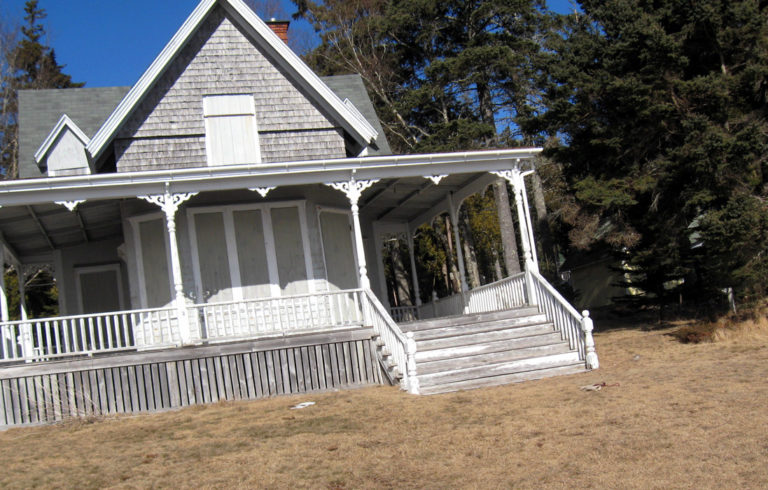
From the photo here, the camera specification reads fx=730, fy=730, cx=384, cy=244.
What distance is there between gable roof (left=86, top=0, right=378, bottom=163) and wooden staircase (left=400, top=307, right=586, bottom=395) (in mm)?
4874

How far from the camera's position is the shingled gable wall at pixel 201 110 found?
15242 mm

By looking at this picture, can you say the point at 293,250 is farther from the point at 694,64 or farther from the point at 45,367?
the point at 694,64

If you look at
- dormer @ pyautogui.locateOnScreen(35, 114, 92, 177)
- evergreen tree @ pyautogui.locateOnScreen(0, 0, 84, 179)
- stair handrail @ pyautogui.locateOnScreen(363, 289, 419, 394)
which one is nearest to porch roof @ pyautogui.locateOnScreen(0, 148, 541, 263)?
dormer @ pyautogui.locateOnScreen(35, 114, 92, 177)

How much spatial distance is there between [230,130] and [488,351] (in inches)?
289

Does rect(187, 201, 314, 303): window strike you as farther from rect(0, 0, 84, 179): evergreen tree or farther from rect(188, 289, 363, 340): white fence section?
rect(0, 0, 84, 179): evergreen tree

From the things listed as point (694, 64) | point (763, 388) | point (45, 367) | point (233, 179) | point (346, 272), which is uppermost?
point (694, 64)

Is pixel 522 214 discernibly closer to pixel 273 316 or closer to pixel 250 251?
pixel 273 316

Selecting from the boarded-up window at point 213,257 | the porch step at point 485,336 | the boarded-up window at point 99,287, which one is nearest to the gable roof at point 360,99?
the boarded-up window at point 213,257

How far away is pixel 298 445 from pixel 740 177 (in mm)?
11273

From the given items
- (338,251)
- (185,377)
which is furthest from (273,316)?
(338,251)

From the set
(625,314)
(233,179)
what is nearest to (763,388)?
(233,179)

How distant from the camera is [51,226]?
15820mm

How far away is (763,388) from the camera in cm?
932

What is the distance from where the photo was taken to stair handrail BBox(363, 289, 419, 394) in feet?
38.1
